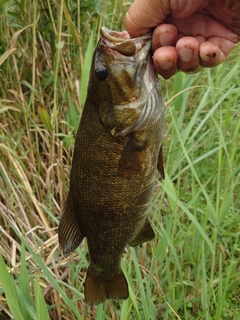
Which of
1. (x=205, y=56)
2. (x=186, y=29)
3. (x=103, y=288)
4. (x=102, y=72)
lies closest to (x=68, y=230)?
(x=103, y=288)

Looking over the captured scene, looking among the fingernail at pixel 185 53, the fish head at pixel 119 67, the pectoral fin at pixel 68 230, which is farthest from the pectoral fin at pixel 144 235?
the fingernail at pixel 185 53

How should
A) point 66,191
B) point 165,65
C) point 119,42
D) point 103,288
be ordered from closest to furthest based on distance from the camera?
point 119,42 < point 165,65 < point 103,288 < point 66,191

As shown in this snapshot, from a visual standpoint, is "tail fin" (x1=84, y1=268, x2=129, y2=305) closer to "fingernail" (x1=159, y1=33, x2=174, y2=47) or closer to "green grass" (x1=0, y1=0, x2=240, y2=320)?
"green grass" (x1=0, y1=0, x2=240, y2=320)

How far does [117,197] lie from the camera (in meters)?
1.43

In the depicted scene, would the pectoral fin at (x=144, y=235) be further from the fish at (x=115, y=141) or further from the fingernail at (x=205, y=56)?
the fingernail at (x=205, y=56)

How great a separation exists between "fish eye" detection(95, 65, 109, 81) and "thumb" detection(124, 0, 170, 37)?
243 millimetres

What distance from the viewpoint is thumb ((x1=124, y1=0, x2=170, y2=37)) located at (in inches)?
59.5

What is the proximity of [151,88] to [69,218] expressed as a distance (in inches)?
19.6

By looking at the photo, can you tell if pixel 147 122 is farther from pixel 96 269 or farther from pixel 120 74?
pixel 96 269

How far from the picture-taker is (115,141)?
141cm

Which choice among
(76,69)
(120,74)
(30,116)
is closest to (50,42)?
(76,69)

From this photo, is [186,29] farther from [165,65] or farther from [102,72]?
[102,72]

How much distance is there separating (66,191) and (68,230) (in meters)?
1.00

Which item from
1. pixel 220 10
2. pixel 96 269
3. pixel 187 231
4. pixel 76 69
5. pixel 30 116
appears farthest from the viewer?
pixel 76 69
